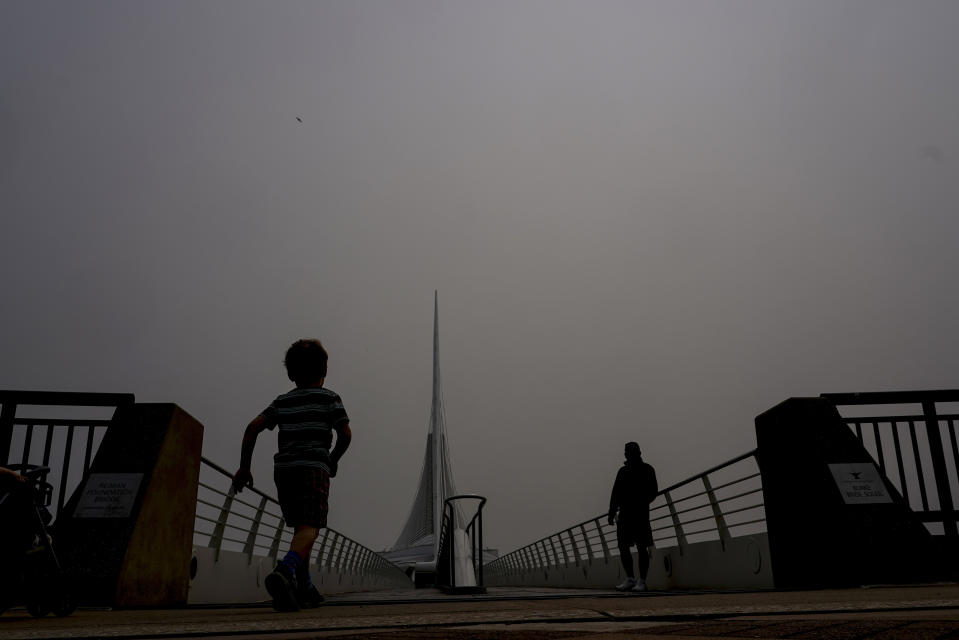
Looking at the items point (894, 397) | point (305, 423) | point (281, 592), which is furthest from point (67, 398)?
point (894, 397)

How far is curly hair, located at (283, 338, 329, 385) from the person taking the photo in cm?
366

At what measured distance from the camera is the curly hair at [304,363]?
3662mm

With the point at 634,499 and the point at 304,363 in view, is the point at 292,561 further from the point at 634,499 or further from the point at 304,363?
the point at 634,499

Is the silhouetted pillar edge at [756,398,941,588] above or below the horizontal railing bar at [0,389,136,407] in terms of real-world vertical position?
below

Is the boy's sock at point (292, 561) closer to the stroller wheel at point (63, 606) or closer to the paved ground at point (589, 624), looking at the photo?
the paved ground at point (589, 624)

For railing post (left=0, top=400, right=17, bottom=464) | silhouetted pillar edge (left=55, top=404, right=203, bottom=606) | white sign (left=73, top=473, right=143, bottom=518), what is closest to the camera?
silhouetted pillar edge (left=55, top=404, right=203, bottom=606)

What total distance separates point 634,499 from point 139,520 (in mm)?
4672

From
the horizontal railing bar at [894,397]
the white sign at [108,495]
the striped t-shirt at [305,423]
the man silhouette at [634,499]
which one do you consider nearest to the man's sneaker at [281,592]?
the striped t-shirt at [305,423]

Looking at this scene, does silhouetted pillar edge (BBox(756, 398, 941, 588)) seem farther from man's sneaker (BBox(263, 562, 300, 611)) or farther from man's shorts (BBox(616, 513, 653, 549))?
man's sneaker (BBox(263, 562, 300, 611))

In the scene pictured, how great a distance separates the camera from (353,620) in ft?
8.04

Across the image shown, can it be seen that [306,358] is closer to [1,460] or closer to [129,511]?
[129,511]

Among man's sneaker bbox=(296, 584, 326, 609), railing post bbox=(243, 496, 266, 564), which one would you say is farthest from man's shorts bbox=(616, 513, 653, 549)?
man's sneaker bbox=(296, 584, 326, 609)

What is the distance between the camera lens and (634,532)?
770cm

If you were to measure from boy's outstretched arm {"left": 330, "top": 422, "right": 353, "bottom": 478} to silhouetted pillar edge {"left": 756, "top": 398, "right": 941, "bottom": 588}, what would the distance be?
122 inches
